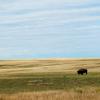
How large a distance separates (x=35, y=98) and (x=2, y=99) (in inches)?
74.4

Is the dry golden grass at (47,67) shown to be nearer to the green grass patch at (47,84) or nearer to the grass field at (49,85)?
the grass field at (49,85)

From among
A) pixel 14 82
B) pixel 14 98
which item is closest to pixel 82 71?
pixel 14 82

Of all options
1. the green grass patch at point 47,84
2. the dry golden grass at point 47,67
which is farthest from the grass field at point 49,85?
the dry golden grass at point 47,67

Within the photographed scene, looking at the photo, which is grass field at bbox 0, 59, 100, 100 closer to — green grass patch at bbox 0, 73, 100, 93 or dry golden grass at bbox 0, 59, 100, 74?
green grass patch at bbox 0, 73, 100, 93

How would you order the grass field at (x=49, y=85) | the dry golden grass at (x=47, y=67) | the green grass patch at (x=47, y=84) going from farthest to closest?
the dry golden grass at (x=47, y=67)
the green grass patch at (x=47, y=84)
the grass field at (x=49, y=85)

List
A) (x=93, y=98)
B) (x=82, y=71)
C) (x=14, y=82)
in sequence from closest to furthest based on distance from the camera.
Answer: (x=93, y=98)
(x=14, y=82)
(x=82, y=71)

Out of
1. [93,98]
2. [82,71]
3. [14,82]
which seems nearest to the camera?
[93,98]

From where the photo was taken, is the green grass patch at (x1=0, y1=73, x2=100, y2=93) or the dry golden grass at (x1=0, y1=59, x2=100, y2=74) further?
the dry golden grass at (x1=0, y1=59, x2=100, y2=74)

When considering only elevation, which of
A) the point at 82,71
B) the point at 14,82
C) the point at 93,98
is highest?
the point at 82,71

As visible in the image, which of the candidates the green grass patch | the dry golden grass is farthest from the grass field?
the dry golden grass

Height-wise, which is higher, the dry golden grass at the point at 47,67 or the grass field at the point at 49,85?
the dry golden grass at the point at 47,67

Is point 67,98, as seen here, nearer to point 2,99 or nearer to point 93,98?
point 93,98

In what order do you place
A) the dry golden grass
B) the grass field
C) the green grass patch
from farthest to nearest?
the dry golden grass
the green grass patch
the grass field

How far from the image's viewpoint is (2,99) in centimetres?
2342
